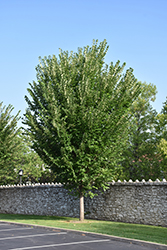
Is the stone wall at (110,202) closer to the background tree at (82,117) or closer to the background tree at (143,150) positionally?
the background tree at (82,117)

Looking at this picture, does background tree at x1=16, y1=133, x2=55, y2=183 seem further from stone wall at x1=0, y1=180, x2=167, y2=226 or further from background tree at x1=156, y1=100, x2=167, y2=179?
background tree at x1=156, y1=100, x2=167, y2=179

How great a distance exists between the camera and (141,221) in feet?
57.4

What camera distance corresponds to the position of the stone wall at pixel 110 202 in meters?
17.0

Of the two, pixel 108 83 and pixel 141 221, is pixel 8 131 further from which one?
pixel 141 221

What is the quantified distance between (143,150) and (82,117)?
22.4 m

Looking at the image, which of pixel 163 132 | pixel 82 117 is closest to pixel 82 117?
pixel 82 117

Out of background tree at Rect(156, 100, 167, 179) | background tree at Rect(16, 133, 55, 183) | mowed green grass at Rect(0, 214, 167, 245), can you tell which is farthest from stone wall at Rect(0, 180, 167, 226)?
background tree at Rect(156, 100, 167, 179)

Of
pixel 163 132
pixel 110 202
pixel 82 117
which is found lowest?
pixel 110 202

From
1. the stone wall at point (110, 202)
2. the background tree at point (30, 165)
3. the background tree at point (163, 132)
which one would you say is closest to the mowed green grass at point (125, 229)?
the stone wall at point (110, 202)

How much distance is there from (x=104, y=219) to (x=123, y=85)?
28.2ft

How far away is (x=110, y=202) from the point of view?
19219mm

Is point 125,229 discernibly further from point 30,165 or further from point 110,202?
point 30,165

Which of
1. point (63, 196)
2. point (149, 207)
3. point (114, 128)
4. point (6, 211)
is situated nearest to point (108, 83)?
point (114, 128)

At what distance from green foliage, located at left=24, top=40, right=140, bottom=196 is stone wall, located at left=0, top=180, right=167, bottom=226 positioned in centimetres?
149
